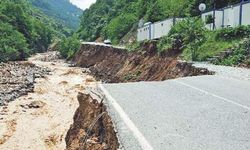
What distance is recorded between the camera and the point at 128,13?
3780 inches

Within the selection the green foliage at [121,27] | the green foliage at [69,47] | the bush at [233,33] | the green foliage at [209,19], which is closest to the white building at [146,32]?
the green foliage at [209,19]

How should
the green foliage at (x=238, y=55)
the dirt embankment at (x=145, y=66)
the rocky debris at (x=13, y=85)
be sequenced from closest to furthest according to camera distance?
the green foliage at (x=238, y=55) < the dirt embankment at (x=145, y=66) < the rocky debris at (x=13, y=85)

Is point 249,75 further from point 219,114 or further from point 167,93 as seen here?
point 219,114

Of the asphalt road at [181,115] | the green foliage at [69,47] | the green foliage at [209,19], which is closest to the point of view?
the asphalt road at [181,115]

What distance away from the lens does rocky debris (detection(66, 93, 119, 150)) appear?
10.6 meters

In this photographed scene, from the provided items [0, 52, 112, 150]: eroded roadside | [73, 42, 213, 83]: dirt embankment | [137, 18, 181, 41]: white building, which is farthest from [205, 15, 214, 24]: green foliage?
[0, 52, 112, 150]: eroded roadside

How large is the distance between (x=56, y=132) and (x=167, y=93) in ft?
34.4

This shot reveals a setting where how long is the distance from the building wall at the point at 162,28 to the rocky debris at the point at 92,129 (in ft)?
108

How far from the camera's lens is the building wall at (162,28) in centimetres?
4808

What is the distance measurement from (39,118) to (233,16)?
17424 mm

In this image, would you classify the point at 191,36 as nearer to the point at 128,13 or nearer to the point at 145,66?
the point at 145,66

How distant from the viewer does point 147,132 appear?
9695 mm

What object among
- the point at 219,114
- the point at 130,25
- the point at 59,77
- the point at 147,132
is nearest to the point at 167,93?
the point at 219,114

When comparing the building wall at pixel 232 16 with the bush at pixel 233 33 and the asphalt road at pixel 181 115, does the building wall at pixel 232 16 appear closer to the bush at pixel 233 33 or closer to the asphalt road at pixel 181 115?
the bush at pixel 233 33
